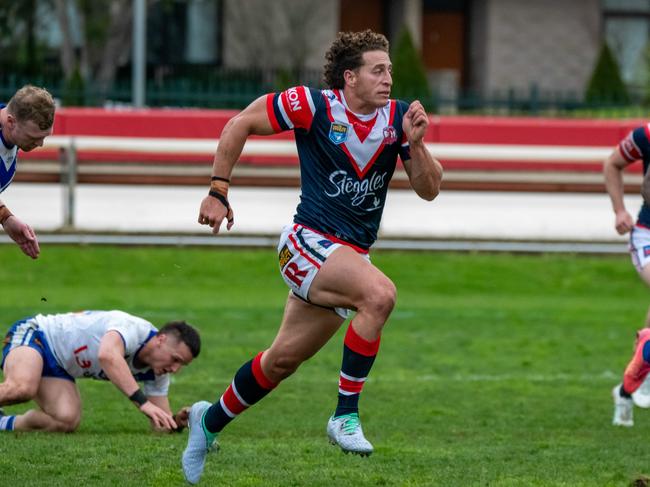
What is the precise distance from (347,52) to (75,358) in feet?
9.61

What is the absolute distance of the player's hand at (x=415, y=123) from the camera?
6.66m

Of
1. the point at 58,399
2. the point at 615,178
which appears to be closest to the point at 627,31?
the point at 615,178

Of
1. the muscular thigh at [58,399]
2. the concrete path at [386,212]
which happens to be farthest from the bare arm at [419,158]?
the concrete path at [386,212]

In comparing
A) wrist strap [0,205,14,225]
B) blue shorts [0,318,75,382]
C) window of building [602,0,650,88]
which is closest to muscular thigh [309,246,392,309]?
wrist strap [0,205,14,225]

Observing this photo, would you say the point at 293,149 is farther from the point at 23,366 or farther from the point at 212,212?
the point at 212,212

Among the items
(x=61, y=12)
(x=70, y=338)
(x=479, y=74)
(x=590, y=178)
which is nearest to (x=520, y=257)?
(x=590, y=178)

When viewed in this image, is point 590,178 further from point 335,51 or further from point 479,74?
point 479,74

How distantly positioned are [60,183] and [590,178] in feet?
24.2

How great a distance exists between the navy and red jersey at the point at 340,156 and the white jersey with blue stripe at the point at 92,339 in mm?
2139

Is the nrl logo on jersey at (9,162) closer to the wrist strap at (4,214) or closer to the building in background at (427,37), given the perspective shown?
the wrist strap at (4,214)

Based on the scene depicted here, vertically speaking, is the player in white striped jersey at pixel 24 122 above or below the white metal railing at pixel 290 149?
above

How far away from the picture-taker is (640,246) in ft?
30.7

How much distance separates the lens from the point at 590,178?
19.9 metres

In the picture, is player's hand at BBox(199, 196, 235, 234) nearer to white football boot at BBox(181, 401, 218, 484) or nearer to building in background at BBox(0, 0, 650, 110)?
white football boot at BBox(181, 401, 218, 484)
